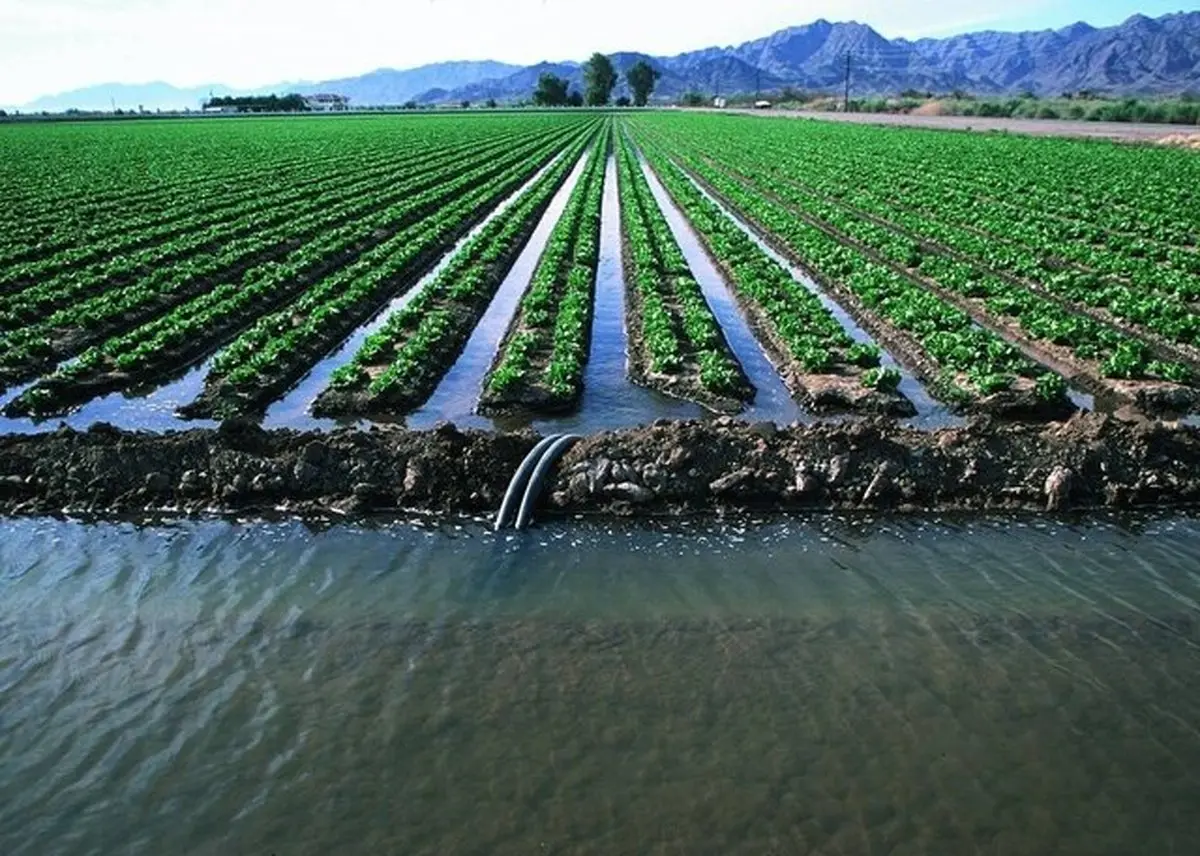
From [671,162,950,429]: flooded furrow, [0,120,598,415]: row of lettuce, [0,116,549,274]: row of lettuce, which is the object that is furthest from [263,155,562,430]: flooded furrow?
[0,116,549,274]: row of lettuce

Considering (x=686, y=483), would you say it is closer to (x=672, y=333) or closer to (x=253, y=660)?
(x=253, y=660)

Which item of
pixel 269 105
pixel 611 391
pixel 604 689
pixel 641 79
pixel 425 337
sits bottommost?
pixel 604 689

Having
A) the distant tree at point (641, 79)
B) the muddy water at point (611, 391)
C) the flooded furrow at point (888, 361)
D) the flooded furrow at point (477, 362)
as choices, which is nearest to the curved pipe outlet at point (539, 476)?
the muddy water at point (611, 391)

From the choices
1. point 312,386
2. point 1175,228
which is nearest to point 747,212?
point 1175,228

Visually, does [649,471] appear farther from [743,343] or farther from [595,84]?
[595,84]

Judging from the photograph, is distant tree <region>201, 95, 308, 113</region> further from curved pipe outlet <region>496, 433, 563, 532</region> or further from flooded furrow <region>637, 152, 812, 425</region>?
curved pipe outlet <region>496, 433, 563, 532</region>

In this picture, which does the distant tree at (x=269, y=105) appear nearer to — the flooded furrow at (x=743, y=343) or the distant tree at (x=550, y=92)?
the distant tree at (x=550, y=92)

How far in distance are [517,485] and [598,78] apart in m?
180

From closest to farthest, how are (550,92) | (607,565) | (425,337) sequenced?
1. (607,565)
2. (425,337)
3. (550,92)

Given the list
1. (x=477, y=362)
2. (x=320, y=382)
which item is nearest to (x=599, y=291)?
(x=477, y=362)

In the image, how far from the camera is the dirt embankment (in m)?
11.5

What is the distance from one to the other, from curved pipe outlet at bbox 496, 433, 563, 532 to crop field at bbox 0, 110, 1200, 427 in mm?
2704

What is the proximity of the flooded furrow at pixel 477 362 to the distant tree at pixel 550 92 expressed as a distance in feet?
530

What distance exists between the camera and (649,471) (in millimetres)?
11602
